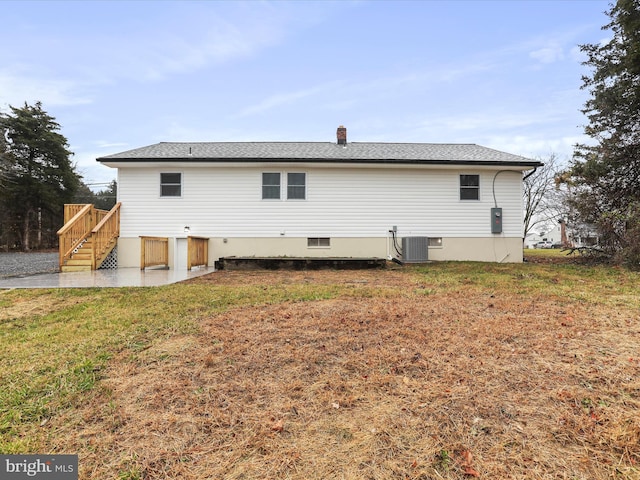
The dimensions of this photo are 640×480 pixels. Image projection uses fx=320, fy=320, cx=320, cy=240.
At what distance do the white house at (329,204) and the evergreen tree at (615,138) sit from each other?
234 centimetres

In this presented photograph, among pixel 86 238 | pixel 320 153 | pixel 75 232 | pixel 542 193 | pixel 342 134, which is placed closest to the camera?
pixel 75 232

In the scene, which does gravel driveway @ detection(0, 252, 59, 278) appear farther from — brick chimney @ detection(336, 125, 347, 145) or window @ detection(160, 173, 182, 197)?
brick chimney @ detection(336, 125, 347, 145)

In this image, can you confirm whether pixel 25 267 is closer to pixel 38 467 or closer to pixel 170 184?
pixel 170 184

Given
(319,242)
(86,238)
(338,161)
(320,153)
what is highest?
(320,153)

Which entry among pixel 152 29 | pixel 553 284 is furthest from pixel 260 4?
pixel 553 284

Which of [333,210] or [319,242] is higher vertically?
[333,210]

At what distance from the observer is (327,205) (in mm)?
12367

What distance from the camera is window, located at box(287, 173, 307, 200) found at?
12.4m

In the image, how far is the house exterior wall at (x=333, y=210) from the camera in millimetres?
12094

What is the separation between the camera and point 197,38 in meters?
12.5

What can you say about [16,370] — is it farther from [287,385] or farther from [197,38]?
[197,38]

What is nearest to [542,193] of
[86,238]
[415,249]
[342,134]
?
[342,134]

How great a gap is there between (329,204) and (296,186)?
4.80 ft

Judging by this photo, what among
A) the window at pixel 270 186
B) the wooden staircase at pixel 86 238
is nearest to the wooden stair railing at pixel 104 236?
the wooden staircase at pixel 86 238
